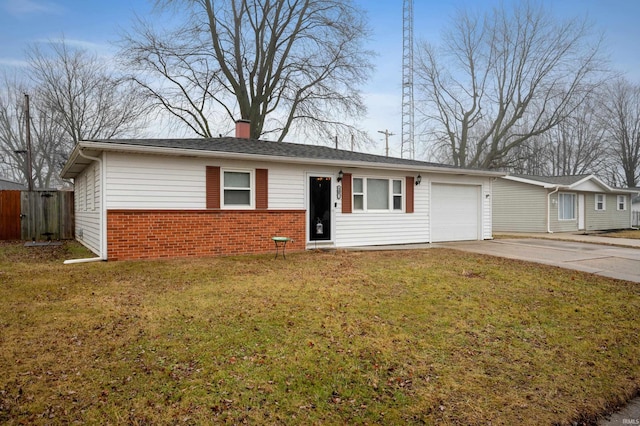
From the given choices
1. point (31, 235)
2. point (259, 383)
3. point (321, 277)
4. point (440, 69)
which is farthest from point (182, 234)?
point (440, 69)

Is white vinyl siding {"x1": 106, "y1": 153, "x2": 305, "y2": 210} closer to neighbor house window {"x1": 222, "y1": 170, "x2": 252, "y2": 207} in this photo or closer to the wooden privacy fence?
neighbor house window {"x1": 222, "y1": 170, "x2": 252, "y2": 207}

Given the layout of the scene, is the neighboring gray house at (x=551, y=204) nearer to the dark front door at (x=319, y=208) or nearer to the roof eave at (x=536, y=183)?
the roof eave at (x=536, y=183)

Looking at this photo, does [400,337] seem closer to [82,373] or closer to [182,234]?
[82,373]

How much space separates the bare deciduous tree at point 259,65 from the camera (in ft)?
64.4

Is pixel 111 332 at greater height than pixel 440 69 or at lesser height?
lesser

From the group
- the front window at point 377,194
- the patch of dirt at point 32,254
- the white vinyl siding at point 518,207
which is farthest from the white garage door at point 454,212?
the patch of dirt at point 32,254

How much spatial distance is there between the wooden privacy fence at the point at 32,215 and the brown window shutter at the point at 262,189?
9.17 metres

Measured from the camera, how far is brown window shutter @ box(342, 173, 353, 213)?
10.9 m

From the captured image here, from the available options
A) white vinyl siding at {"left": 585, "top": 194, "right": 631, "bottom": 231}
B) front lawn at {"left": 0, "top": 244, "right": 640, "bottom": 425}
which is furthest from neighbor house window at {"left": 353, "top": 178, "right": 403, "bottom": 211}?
white vinyl siding at {"left": 585, "top": 194, "right": 631, "bottom": 231}

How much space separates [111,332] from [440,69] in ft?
101

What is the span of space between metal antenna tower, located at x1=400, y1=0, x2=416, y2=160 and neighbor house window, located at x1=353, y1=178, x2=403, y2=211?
16.3 m

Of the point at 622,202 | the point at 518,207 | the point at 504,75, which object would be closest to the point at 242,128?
the point at 518,207

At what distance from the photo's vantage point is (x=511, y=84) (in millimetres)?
27219

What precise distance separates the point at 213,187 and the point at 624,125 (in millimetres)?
39794
